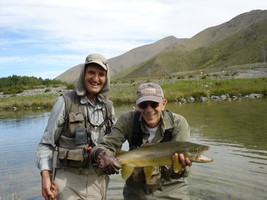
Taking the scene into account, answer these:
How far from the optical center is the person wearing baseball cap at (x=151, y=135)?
4.80m

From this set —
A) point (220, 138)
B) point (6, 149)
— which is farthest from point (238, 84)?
point (6, 149)

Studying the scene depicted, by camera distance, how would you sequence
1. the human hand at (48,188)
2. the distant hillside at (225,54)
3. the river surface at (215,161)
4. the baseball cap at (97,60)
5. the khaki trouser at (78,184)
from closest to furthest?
the human hand at (48,188) → the khaki trouser at (78,184) → the baseball cap at (97,60) → the river surface at (215,161) → the distant hillside at (225,54)

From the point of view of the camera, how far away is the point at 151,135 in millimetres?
5008

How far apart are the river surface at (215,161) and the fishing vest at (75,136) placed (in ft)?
8.40

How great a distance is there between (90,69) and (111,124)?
0.90 metres

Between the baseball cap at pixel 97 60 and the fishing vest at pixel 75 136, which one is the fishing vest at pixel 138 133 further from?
the baseball cap at pixel 97 60

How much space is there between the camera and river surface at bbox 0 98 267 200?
26.6ft

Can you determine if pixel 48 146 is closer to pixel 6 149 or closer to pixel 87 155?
pixel 87 155

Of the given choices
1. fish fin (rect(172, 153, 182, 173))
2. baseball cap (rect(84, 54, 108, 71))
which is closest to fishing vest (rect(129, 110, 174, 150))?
fish fin (rect(172, 153, 182, 173))

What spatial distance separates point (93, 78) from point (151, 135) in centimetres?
115

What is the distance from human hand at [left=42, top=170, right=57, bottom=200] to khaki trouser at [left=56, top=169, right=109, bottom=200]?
12 cm

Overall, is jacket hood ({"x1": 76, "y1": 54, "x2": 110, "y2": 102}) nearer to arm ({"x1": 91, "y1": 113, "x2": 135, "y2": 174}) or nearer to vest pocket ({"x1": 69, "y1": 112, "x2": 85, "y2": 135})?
vest pocket ({"x1": 69, "y1": 112, "x2": 85, "y2": 135})

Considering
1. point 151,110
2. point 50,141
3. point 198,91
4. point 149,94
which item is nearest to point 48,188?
point 50,141

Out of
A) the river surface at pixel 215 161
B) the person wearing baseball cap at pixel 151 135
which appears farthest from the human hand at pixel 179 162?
the river surface at pixel 215 161
